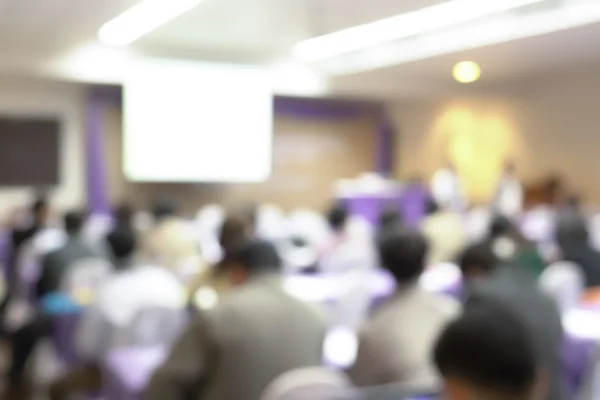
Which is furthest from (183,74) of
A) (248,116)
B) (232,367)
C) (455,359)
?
(455,359)

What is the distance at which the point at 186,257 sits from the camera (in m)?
5.44

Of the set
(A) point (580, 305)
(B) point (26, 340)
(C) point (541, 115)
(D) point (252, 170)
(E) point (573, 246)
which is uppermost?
(C) point (541, 115)

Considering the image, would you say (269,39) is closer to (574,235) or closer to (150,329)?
(574,235)

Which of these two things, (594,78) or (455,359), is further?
(594,78)

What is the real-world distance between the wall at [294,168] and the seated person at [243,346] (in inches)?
334

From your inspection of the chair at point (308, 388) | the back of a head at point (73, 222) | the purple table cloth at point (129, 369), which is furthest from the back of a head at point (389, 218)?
the chair at point (308, 388)

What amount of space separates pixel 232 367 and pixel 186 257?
10.1ft

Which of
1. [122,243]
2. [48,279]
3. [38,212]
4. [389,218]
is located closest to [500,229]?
[389,218]

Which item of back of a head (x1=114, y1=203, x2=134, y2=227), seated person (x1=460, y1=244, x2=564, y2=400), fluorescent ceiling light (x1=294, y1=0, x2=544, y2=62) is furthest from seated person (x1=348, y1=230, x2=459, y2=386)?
fluorescent ceiling light (x1=294, y1=0, x2=544, y2=62)

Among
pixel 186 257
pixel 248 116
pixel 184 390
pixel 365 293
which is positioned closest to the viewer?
pixel 184 390

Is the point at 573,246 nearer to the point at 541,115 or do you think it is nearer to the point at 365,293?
the point at 365,293

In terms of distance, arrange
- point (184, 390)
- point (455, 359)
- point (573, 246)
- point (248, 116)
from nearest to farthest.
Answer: point (455, 359), point (184, 390), point (573, 246), point (248, 116)

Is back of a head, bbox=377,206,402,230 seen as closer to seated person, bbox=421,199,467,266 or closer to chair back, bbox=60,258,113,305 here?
seated person, bbox=421,199,467,266

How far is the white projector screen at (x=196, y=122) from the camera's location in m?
9.55
